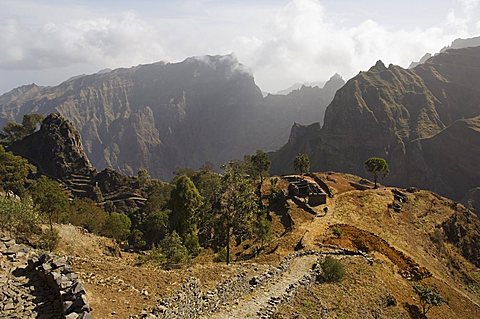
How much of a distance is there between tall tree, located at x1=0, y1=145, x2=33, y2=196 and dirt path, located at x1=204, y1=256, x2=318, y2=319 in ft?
226

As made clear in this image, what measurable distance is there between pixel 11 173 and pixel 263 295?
76.0 m

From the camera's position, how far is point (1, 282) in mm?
21766

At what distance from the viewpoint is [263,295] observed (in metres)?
30.5

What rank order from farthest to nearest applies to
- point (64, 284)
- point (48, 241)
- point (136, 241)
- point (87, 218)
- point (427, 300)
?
point (136, 241) < point (87, 218) < point (48, 241) < point (427, 300) < point (64, 284)

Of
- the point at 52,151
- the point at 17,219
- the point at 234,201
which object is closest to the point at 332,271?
the point at 234,201

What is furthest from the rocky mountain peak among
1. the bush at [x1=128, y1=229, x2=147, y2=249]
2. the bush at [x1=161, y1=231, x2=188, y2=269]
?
the bush at [x1=161, y1=231, x2=188, y2=269]

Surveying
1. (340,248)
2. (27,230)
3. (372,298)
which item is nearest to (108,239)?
(27,230)

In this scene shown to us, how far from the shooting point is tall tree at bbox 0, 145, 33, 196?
84875 millimetres

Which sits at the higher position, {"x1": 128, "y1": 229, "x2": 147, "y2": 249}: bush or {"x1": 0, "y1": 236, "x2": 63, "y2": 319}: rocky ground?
{"x1": 0, "y1": 236, "x2": 63, "y2": 319}: rocky ground

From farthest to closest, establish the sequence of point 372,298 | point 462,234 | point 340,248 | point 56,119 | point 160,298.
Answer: point 56,119, point 462,234, point 340,248, point 372,298, point 160,298

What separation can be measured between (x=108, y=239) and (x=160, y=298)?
54.6m

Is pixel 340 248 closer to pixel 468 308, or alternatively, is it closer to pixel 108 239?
pixel 468 308

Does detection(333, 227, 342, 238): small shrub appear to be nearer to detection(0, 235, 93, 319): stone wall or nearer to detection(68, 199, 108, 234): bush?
detection(0, 235, 93, 319): stone wall

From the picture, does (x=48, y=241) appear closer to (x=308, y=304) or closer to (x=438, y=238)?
(x=308, y=304)
